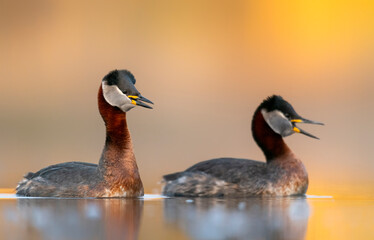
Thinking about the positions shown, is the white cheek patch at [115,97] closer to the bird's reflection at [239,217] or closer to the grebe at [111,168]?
the grebe at [111,168]

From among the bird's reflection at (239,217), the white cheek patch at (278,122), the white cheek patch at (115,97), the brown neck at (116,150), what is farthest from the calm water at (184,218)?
the white cheek patch at (278,122)

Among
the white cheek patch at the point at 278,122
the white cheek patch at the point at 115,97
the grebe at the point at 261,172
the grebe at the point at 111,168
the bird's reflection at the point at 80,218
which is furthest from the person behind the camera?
the white cheek patch at the point at 278,122

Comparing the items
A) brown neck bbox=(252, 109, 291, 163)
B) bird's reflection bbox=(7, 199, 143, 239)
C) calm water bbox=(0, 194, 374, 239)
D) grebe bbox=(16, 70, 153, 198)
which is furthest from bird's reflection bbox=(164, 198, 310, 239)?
brown neck bbox=(252, 109, 291, 163)

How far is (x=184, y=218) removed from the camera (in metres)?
8.53

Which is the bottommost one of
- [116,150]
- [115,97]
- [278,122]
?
[116,150]

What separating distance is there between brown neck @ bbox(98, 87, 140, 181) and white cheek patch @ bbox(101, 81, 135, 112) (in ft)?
0.24

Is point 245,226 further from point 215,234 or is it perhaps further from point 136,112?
point 136,112

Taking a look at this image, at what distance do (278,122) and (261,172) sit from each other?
720 millimetres

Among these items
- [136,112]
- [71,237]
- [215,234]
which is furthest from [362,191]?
[136,112]

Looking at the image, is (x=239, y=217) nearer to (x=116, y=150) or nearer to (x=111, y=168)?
(x=111, y=168)

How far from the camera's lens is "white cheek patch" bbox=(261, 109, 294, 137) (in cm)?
1149

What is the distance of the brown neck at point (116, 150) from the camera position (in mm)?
10070

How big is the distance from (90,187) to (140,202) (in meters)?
0.64

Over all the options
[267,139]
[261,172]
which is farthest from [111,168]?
[267,139]
